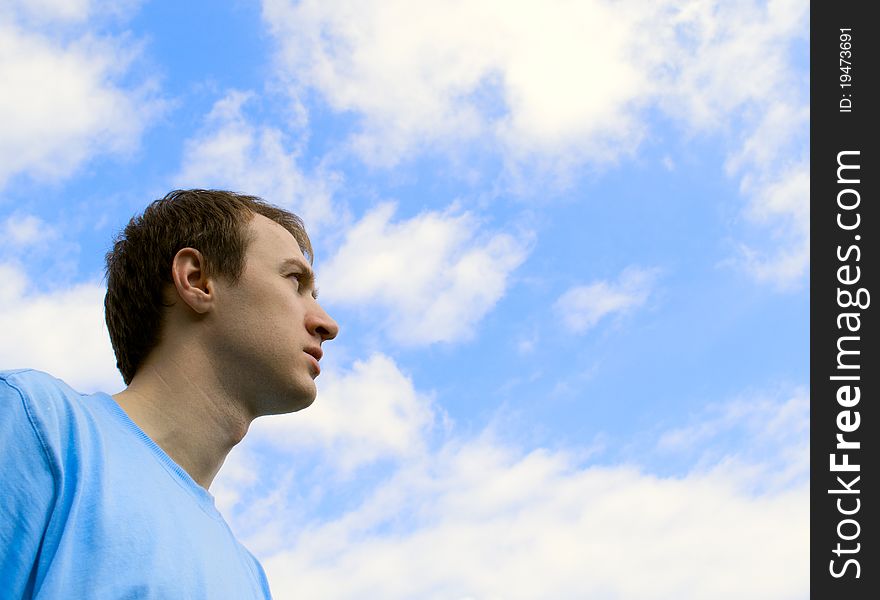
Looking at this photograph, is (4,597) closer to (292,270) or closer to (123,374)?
(123,374)

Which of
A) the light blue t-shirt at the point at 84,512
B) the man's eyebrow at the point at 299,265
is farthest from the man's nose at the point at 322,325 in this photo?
the light blue t-shirt at the point at 84,512

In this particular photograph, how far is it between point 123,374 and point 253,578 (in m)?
0.97

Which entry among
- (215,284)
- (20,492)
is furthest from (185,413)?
(20,492)

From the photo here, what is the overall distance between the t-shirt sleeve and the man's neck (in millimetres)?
564

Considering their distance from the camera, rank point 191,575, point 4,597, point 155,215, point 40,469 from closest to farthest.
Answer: point 4,597
point 40,469
point 191,575
point 155,215

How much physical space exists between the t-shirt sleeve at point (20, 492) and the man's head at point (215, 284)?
84 centimetres

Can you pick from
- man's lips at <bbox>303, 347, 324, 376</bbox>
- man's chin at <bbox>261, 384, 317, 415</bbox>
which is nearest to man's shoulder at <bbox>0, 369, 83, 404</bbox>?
man's chin at <bbox>261, 384, 317, 415</bbox>

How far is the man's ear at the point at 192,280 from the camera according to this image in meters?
3.36

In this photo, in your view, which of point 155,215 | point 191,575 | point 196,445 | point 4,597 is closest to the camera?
point 4,597

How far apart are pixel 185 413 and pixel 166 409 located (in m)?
0.07

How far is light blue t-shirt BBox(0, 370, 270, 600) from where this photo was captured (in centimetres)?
242

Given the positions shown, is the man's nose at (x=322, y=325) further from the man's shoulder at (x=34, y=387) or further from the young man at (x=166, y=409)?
the man's shoulder at (x=34, y=387)
